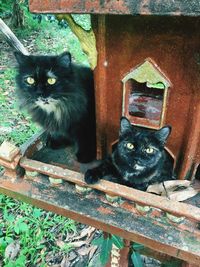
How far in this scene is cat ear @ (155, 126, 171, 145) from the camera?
4.69 ft

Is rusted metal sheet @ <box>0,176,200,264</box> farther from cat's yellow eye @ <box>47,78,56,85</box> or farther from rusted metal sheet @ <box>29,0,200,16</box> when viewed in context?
rusted metal sheet @ <box>29,0,200,16</box>

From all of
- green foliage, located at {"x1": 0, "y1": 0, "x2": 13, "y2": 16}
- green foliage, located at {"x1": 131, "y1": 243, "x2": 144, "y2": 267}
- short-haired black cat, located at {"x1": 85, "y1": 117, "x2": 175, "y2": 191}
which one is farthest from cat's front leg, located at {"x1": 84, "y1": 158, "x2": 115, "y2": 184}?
green foliage, located at {"x1": 0, "y1": 0, "x2": 13, "y2": 16}

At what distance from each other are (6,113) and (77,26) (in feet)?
8.92

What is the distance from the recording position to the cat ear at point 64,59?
1.57 meters

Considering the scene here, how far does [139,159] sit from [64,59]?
24.9 inches

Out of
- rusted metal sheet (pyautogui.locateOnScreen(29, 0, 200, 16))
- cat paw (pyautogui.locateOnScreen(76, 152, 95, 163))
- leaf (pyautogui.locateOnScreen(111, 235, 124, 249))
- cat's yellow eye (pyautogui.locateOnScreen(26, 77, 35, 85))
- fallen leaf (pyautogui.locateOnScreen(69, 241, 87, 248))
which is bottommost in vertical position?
fallen leaf (pyautogui.locateOnScreen(69, 241, 87, 248))

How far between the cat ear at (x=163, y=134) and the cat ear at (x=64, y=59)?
578 millimetres

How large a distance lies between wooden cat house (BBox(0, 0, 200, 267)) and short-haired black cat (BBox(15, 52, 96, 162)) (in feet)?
0.55

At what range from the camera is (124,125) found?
1521 mm

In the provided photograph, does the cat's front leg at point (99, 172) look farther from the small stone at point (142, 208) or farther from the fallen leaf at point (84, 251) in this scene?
the fallen leaf at point (84, 251)

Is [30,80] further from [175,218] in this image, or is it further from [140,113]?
[175,218]

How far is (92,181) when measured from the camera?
4.47ft

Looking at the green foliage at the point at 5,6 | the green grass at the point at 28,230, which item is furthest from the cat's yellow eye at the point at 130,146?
the green foliage at the point at 5,6

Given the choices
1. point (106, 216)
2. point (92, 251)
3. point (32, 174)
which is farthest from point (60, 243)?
point (106, 216)
